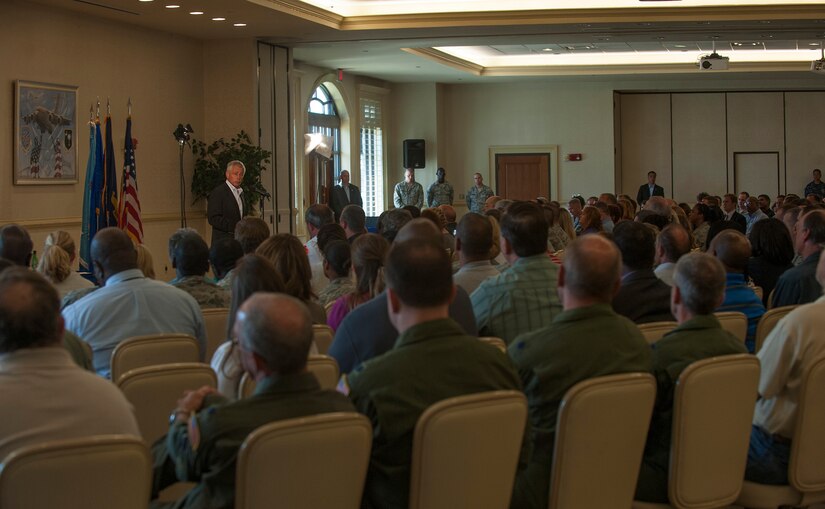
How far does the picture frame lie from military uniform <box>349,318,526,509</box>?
8.45m

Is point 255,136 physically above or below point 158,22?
below

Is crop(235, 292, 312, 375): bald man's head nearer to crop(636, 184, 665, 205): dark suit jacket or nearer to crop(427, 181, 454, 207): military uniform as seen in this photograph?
crop(427, 181, 454, 207): military uniform

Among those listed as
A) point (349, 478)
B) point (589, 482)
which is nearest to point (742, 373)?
point (589, 482)

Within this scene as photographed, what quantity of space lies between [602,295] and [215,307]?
8.66ft

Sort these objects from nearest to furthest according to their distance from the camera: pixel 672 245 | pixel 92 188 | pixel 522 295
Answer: pixel 522 295, pixel 672 245, pixel 92 188

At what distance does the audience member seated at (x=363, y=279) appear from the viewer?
4758 millimetres

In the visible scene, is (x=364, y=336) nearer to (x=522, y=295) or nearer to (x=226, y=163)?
(x=522, y=295)

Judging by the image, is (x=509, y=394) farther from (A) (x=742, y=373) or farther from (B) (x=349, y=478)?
(A) (x=742, y=373)

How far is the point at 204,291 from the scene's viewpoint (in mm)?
5410

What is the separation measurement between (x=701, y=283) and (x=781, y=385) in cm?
54

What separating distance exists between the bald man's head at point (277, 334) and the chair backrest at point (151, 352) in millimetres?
1399

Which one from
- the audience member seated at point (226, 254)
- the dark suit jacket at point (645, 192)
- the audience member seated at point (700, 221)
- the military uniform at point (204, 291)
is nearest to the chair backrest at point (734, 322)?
the military uniform at point (204, 291)

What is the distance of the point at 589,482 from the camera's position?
311cm

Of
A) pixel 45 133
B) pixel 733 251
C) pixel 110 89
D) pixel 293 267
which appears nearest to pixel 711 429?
pixel 733 251
